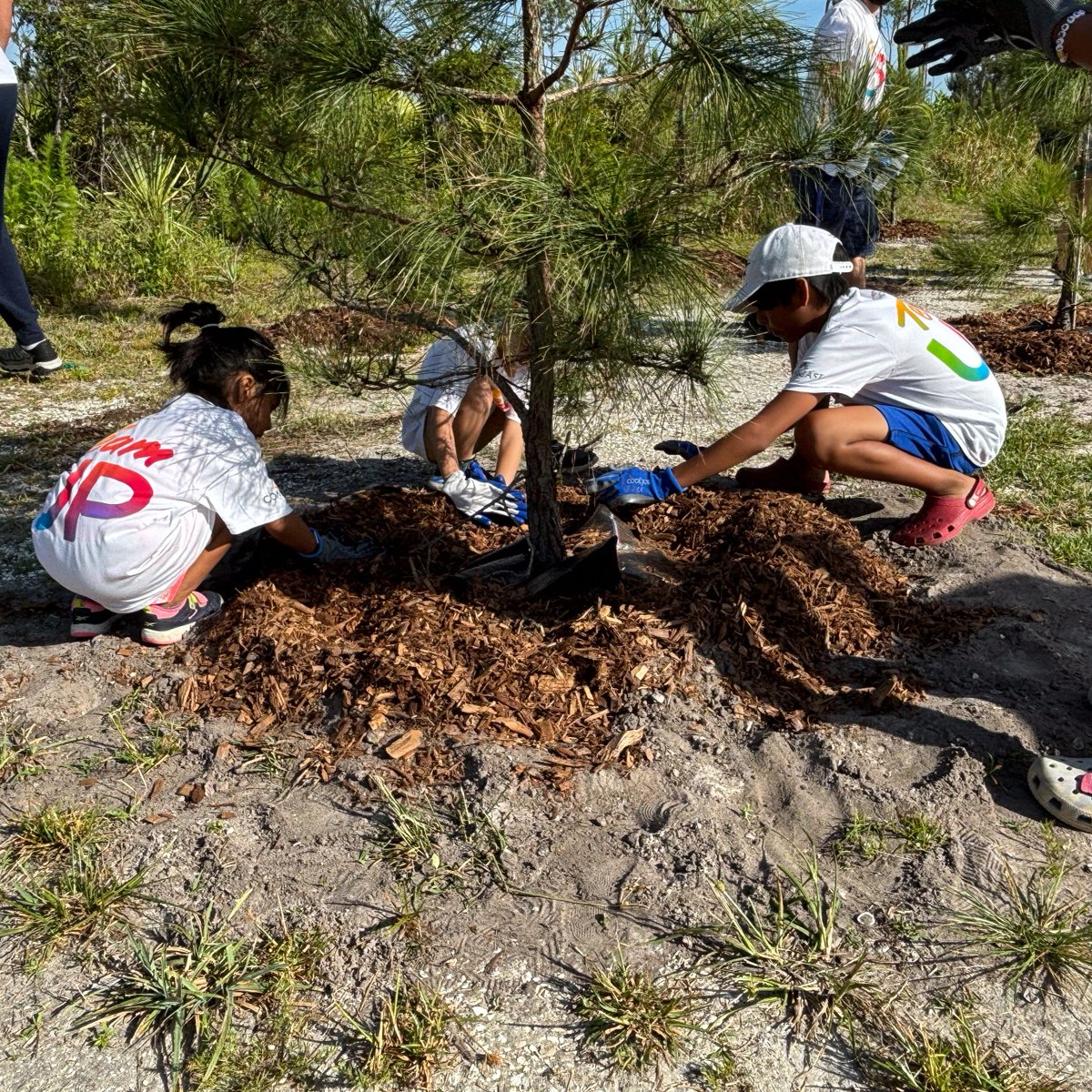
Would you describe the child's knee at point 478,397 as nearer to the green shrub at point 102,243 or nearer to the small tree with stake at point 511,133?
the small tree with stake at point 511,133

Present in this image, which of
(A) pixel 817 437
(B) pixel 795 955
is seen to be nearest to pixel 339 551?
(A) pixel 817 437

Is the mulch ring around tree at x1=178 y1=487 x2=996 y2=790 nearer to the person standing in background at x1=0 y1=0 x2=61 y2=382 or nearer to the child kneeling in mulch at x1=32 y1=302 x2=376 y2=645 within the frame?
the child kneeling in mulch at x1=32 y1=302 x2=376 y2=645

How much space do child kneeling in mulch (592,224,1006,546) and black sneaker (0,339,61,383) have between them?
3.51 meters

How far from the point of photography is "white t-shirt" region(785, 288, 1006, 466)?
9.28 feet

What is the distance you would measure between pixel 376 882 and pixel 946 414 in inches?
85.7

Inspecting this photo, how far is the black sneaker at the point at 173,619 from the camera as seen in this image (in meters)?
2.58

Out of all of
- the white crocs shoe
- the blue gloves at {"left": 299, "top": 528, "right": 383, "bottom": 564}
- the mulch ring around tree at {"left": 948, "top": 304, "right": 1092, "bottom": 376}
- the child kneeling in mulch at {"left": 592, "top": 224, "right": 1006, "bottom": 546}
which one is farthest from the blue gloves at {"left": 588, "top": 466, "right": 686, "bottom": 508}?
the mulch ring around tree at {"left": 948, "top": 304, "right": 1092, "bottom": 376}

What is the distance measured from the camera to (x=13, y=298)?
4824 millimetres

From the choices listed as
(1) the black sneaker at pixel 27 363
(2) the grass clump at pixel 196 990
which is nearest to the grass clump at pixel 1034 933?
(2) the grass clump at pixel 196 990

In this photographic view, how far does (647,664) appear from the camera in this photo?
91.3 inches

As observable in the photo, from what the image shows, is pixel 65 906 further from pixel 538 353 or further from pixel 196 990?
pixel 538 353

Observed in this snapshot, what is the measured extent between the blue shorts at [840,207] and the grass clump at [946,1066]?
5.07ft

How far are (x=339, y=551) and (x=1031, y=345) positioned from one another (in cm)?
410

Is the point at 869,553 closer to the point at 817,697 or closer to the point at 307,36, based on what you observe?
the point at 817,697
